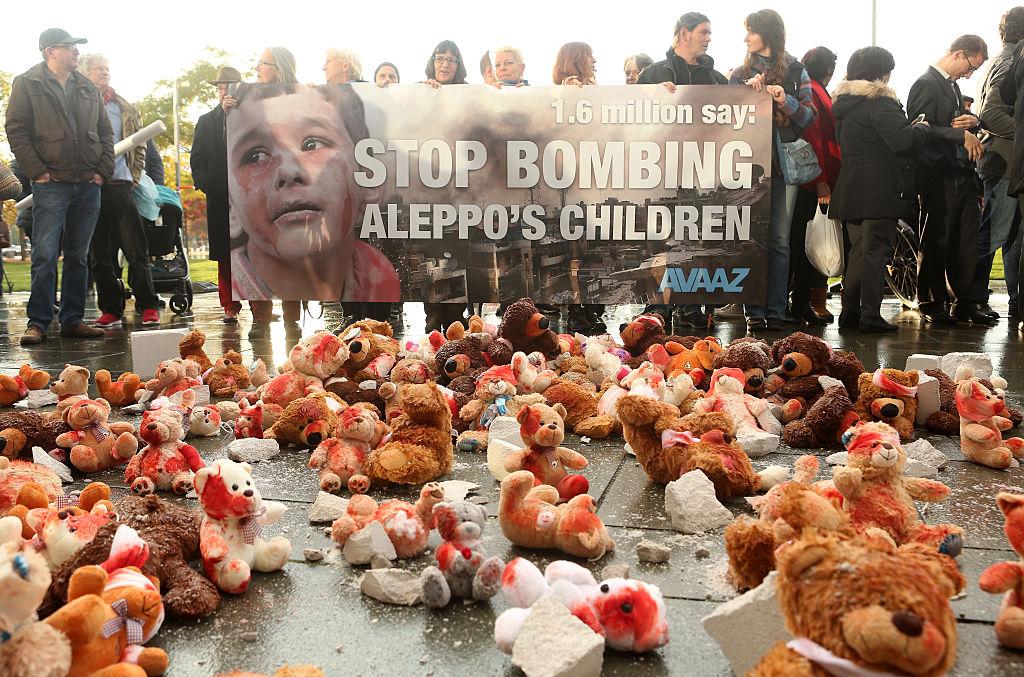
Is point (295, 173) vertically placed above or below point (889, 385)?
above

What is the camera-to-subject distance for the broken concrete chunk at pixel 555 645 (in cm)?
133

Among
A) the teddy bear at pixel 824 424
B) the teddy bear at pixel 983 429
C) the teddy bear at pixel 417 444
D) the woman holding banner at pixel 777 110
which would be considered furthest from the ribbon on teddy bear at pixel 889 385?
the woman holding banner at pixel 777 110

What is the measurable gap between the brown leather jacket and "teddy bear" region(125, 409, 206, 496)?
13.3ft

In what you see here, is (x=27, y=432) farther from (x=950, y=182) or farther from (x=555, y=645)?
(x=950, y=182)

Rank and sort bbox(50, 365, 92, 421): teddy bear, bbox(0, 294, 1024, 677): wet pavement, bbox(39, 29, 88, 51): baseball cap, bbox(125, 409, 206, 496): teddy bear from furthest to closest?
bbox(39, 29, 88, 51): baseball cap, bbox(50, 365, 92, 421): teddy bear, bbox(125, 409, 206, 496): teddy bear, bbox(0, 294, 1024, 677): wet pavement

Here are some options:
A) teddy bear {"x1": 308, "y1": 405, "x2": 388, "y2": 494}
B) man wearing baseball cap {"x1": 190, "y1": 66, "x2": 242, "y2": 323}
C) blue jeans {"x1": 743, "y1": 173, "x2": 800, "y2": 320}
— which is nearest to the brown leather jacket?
man wearing baseball cap {"x1": 190, "y1": 66, "x2": 242, "y2": 323}

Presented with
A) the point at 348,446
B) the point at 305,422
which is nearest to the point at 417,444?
the point at 348,446

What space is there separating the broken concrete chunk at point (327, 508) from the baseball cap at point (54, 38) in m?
4.89

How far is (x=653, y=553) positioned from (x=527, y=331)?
194 cm

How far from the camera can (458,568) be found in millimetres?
1675

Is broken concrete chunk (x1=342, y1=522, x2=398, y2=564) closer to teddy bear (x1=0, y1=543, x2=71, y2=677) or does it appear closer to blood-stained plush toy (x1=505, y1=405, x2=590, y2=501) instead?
blood-stained plush toy (x1=505, y1=405, x2=590, y2=501)

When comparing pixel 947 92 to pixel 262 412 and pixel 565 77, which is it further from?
pixel 262 412

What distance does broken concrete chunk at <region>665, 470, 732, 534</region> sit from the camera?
2031mm

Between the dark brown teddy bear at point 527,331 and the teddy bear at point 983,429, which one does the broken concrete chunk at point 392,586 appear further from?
the dark brown teddy bear at point 527,331
